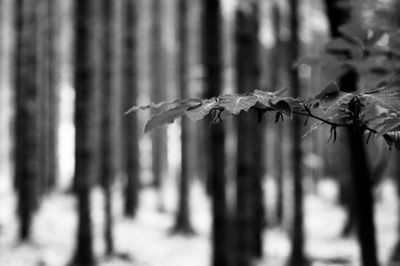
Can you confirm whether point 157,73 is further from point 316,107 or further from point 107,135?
point 316,107

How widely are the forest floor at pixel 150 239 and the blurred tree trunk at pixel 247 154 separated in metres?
1.43

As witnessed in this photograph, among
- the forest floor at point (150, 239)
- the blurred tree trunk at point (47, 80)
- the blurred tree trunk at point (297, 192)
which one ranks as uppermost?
the blurred tree trunk at point (47, 80)

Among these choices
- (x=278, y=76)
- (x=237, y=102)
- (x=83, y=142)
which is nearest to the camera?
(x=237, y=102)

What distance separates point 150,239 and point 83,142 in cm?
560

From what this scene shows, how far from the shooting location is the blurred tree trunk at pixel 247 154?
7.34 m

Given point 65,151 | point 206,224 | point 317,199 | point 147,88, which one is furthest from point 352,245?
point 65,151

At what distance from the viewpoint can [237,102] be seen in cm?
143

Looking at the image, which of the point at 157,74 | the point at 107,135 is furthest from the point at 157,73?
the point at 107,135

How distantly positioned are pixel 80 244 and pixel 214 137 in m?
3.64

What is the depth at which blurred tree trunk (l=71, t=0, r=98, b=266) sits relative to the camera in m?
7.97

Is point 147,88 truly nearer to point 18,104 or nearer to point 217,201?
point 18,104

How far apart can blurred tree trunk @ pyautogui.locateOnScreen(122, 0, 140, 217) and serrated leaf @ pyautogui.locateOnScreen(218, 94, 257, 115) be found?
502 inches

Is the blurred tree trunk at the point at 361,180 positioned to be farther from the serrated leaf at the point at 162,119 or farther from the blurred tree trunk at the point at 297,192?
the blurred tree trunk at the point at 297,192

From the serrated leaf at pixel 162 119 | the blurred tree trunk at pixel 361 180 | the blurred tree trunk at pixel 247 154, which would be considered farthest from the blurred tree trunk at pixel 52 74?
the serrated leaf at pixel 162 119
